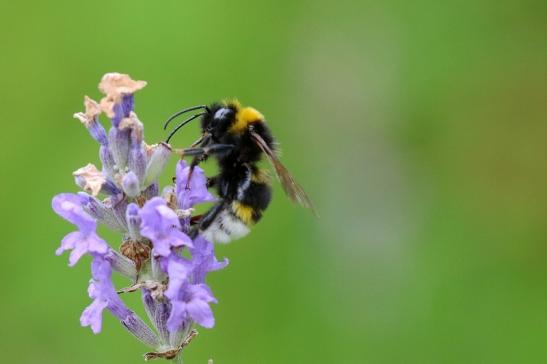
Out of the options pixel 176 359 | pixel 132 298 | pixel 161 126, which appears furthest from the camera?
pixel 161 126

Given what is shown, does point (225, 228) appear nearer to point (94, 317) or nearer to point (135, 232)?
point (135, 232)

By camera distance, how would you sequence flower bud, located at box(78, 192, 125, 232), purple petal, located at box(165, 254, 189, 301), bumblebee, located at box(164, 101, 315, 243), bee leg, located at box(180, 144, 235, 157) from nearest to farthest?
purple petal, located at box(165, 254, 189, 301), flower bud, located at box(78, 192, 125, 232), bee leg, located at box(180, 144, 235, 157), bumblebee, located at box(164, 101, 315, 243)

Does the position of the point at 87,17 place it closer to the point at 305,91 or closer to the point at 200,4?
the point at 200,4

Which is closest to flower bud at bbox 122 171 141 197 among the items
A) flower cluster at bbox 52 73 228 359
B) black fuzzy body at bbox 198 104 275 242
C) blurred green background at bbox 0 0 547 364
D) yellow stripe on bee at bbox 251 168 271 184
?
flower cluster at bbox 52 73 228 359

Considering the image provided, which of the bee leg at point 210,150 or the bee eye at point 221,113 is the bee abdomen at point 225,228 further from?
the bee eye at point 221,113

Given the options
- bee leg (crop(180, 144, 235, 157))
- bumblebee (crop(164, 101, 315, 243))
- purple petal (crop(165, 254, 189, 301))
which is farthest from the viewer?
bumblebee (crop(164, 101, 315, 243))

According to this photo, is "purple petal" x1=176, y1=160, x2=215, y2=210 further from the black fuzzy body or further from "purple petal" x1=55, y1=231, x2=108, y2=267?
"purple petal" x1=55, y1=231, x2=108, y2=267

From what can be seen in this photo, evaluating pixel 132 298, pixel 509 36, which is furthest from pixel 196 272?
pixel 509 36
